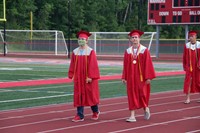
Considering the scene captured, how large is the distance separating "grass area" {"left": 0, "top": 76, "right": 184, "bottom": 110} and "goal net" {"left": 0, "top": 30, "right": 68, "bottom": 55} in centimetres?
3039

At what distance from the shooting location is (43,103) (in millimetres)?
14211

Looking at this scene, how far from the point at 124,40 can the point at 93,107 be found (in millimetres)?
41082

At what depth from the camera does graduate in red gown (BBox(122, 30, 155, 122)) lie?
36.4ft

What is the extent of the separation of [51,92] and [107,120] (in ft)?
19.8

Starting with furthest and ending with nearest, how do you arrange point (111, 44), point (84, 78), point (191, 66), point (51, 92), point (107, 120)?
point (111, 44) → point (51, 92) → point (191, 66) → point (107, 120) → point (84, 78)

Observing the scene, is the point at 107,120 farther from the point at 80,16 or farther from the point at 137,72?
the point at 80,16

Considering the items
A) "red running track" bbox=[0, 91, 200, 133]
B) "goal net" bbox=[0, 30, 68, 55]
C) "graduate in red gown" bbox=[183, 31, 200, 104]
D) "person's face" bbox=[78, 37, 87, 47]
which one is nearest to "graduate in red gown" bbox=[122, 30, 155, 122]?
"red running track" bbox=[0, 91, 200, 133]

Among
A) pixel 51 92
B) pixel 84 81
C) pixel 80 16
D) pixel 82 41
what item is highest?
pixel 80 16

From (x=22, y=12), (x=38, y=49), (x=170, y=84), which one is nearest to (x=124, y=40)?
(x=38, y=49)

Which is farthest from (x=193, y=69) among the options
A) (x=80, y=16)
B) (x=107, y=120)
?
(x=80, y=16)

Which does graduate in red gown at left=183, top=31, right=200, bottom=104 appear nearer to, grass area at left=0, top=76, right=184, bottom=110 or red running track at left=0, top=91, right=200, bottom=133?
red running track at left=0, top=91, right=200, bottom=133

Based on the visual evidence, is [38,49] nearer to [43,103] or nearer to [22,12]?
[22,12]

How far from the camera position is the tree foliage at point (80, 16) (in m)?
63.5

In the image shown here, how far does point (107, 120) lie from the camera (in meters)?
11.3
